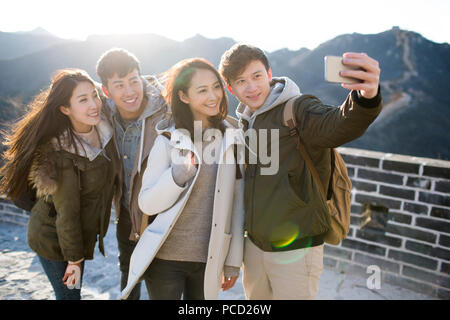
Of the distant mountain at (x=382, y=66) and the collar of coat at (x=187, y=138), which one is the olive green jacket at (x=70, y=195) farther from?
the distant mountain at (x=382, y=66)

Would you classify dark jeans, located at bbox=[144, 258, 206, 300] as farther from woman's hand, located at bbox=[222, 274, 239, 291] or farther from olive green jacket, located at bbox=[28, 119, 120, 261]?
olive green jacket, located at bbox=[28, 119, 120, 261]

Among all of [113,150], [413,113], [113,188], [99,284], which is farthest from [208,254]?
[413,113]

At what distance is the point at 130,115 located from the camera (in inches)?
92.7

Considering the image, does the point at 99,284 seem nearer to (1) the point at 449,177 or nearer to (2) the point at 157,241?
(2) the point at 157,241

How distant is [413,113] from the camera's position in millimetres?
34625

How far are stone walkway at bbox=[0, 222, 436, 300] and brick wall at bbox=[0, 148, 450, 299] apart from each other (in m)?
0.16

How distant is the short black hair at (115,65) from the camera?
85.9 inches

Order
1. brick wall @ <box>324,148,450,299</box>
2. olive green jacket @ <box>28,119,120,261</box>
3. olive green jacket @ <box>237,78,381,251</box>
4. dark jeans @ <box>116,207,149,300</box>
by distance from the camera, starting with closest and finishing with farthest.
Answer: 1. olive green jacket @ <box>237,78,381,251</box>
2. olive green jacket @ <box>28,119,120,261</box>
3. dark jeans @ <box>116,207,149,300</box>
4. brick wall @ <box>324,148,450,299</box>

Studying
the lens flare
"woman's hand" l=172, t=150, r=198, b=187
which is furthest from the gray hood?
the lens flare

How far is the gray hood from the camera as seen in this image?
176 cm

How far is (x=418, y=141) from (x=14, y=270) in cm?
3524

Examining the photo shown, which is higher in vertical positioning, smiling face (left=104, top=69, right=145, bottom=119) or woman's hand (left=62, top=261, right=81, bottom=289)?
smiling face (left=104, top=69, right=145, bottom=119)

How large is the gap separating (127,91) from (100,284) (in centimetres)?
216

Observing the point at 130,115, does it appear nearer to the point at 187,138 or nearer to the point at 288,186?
the point at 187,138
